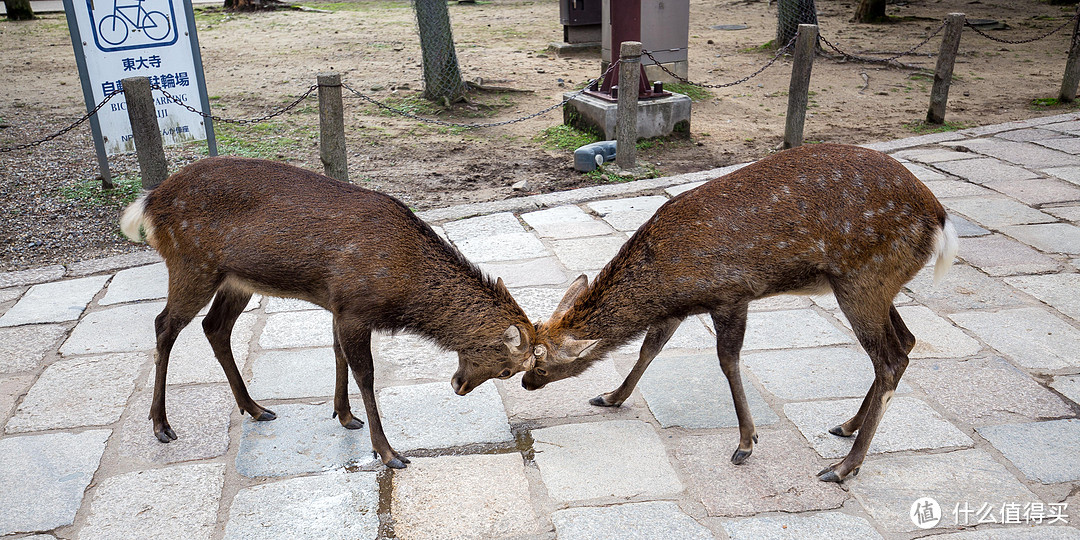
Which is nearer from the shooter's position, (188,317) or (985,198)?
(188,317)

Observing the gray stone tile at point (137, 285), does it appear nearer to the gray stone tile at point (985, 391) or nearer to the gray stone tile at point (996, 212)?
the gray stone tile at point (985, 391)

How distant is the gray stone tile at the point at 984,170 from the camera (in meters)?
6.34

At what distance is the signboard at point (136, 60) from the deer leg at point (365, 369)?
417cm

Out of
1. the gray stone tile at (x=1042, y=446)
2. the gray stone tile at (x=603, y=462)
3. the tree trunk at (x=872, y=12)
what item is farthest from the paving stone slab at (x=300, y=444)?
the tree trunk at (x=872, y=12)

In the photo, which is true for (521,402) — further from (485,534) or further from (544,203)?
(544,203)

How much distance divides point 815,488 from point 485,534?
127 centimetres

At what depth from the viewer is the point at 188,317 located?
323cm

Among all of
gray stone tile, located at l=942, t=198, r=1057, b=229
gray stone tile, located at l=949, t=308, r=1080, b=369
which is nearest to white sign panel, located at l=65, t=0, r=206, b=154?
gray stone tile, located at l=949, t=308, r=1080, b=369

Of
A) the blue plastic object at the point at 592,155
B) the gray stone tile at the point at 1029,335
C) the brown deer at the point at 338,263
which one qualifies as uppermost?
the brown deer at the point at 338,263

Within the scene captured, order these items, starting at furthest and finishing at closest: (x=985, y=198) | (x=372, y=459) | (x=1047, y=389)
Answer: (x=985, y=198), (x=1047, y=389), (x=372, y=459)

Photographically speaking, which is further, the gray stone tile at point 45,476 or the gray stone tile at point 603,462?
the gray stone tile at point 603,462

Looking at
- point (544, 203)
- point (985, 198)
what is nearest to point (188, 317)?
point (544, 203)

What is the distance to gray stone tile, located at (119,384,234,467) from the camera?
322cm

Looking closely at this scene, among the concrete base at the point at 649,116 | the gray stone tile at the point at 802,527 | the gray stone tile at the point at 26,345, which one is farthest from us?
the concrete base at the point at 649,116
